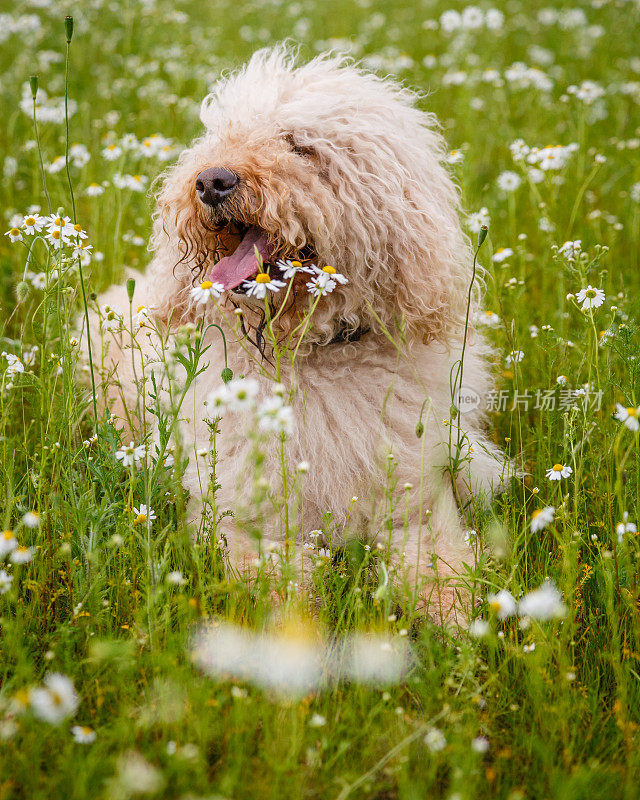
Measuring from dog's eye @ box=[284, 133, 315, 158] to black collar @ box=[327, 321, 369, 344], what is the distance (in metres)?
0.71

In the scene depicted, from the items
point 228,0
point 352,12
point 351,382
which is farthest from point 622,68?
point 351,382

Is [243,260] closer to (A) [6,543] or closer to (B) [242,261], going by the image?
(B) [242,261]

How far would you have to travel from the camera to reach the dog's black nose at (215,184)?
2783mm

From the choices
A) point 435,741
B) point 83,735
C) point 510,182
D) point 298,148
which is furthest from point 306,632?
point 510,182

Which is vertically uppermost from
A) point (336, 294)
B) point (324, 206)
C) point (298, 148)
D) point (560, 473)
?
point (298, 148)

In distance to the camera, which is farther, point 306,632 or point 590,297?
point 590,297

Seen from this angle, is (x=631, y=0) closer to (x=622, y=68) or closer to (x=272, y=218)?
(x=622, y=68)

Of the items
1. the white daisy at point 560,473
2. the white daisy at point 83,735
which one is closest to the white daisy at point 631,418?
the white daisy at point 560,473

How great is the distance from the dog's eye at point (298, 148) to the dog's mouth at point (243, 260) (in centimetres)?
39

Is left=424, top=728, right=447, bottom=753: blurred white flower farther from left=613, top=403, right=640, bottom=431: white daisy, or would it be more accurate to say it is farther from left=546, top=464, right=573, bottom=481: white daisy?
left=546, top=464, right=573, bottom=481: white daisy

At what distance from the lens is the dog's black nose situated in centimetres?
278

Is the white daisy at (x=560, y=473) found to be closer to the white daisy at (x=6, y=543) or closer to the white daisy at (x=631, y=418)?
the white daisy at (x=631, y=418)

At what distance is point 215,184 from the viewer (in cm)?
281

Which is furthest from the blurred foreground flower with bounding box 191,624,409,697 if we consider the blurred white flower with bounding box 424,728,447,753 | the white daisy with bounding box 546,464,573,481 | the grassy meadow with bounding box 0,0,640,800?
the white daisy with bounding box 546,464,573,481
